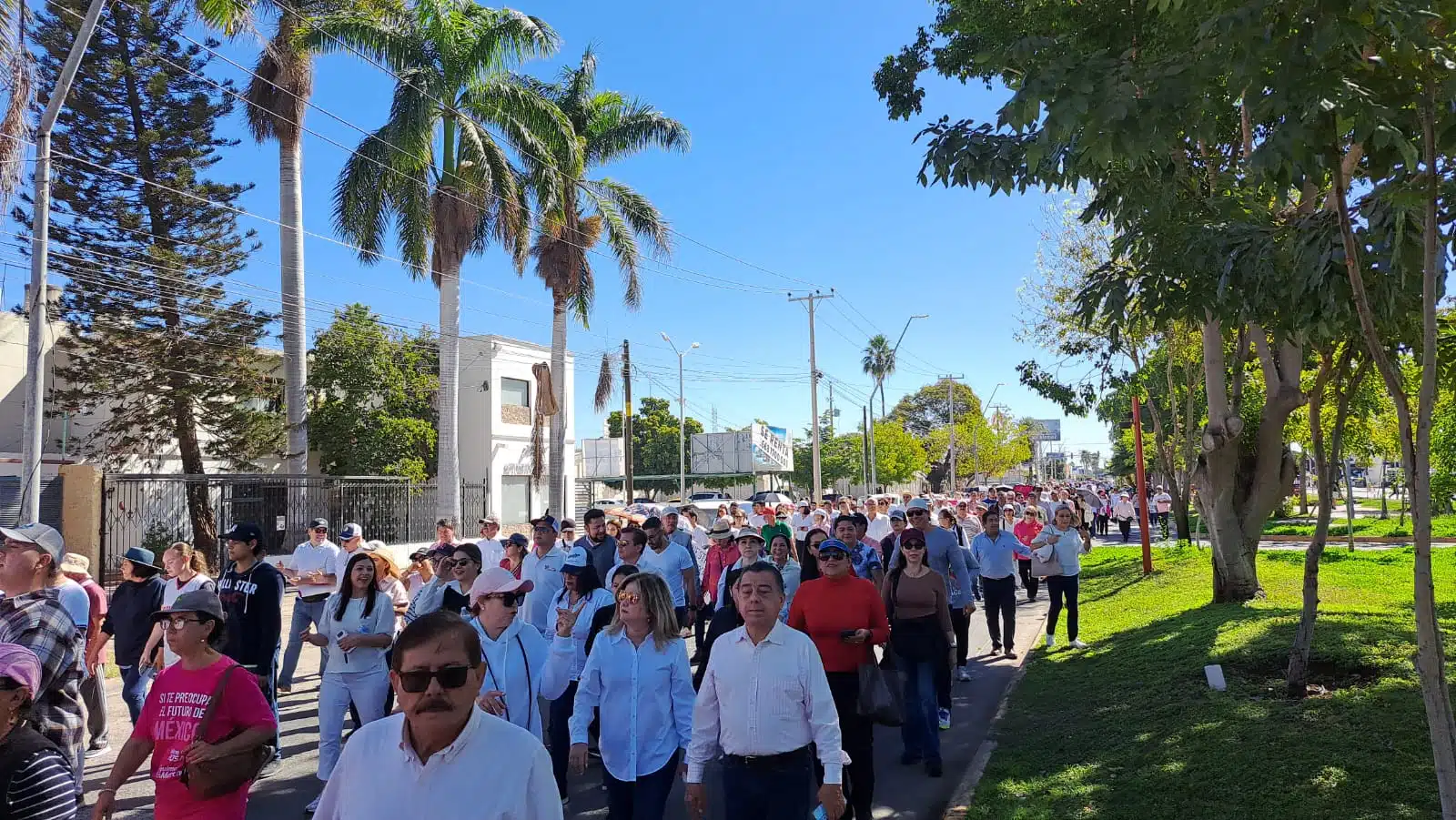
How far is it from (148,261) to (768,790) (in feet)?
82.1

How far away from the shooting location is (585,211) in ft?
84.3

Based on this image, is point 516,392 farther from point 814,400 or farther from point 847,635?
point 847,635

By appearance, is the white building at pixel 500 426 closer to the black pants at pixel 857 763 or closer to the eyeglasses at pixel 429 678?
the black pants at pixel 857 763

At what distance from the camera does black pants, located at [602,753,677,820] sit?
444 cm

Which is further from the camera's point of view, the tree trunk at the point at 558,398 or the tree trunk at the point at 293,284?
the tree trunk at the point at 558,398

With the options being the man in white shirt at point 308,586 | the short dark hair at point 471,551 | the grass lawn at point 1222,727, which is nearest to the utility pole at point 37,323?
the man in white shirt at point 308,586

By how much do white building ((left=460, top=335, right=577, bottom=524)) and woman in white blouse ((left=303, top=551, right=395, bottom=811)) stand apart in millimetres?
27300

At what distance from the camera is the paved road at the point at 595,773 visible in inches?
241

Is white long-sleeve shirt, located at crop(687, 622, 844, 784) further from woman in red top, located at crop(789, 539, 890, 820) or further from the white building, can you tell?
the white building

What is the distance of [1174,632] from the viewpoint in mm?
10070

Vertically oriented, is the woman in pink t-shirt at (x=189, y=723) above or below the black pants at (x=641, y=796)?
above

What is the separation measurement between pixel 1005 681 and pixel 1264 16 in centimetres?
757

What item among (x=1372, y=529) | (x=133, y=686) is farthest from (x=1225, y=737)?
(x=1372, y=529)

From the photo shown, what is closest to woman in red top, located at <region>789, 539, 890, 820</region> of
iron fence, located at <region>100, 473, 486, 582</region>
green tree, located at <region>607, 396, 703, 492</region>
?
iron fence, located at <region>100, 473, 486, 582</region>
